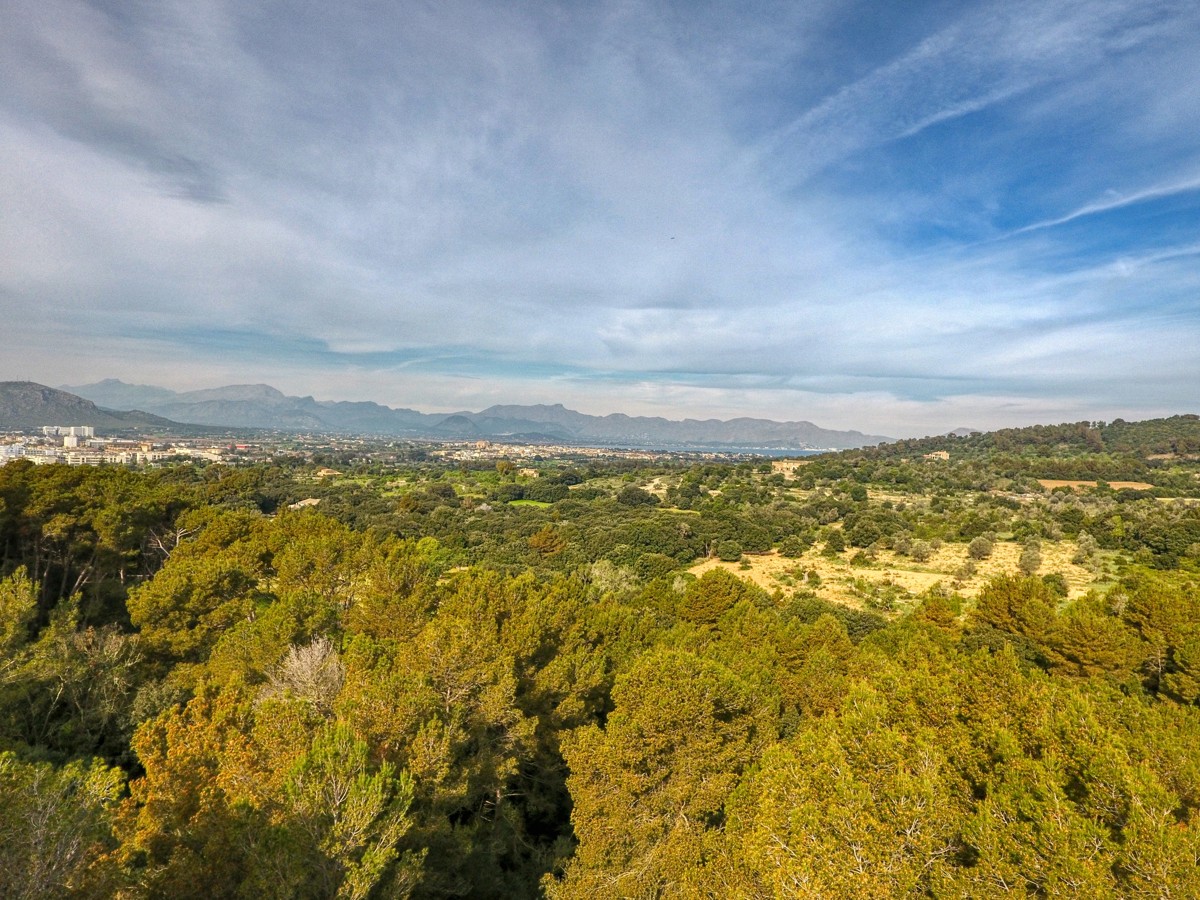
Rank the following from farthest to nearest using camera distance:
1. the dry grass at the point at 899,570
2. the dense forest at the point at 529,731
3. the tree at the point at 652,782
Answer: the dry grass at the point at 899,570
the tree at the point at 652,782
the dense forest at the point at 529,731

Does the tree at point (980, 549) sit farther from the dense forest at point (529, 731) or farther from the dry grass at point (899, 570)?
the dense forest at point (529, 731)

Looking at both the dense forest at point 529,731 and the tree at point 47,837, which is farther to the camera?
the dense forest at point 529,731

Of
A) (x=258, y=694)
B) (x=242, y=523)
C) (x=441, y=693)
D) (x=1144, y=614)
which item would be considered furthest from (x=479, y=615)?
(x=1144, y=614)

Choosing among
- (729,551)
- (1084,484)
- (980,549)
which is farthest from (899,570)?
(1084,484)

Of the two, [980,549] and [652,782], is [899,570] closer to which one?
[980,549]

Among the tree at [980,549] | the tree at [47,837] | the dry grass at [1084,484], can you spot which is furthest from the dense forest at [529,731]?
the dry grass at [1084,484]

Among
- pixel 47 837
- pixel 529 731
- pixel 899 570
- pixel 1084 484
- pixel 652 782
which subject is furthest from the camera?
pixel 1084 484

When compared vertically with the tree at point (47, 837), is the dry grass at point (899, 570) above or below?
below

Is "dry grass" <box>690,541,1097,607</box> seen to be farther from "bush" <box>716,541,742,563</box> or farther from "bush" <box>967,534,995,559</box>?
"bush" <box>716,541,742,563</box>

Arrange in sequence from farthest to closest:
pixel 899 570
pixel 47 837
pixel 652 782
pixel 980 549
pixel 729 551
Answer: pixel 729 551, pixel 980 549, pixel 899 570, pixel 652 782, pixel 47 837

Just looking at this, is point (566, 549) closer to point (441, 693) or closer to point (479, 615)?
point (479, 615)
